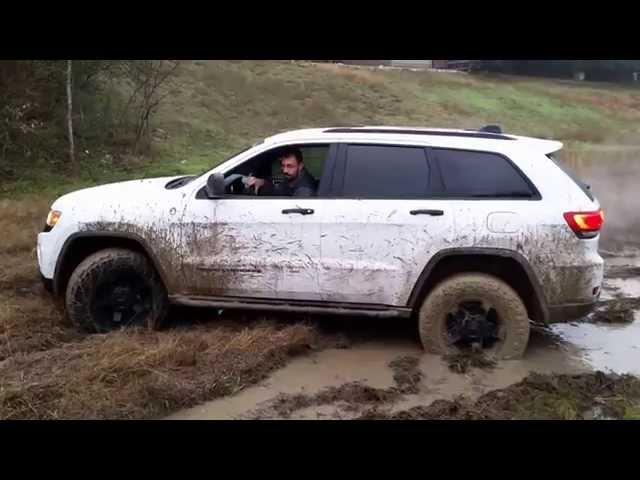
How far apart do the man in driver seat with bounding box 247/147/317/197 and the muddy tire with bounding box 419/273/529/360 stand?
1354 millimetres

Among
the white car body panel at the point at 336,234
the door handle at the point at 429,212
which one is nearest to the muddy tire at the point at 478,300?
the white car body panel at the point at 336,234

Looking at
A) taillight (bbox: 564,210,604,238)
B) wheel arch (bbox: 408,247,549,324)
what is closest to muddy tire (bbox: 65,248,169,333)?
wheel arch (bbox: 408,247,549,324)

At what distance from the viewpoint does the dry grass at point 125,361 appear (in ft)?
14.7

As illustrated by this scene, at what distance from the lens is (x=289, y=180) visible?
5.88 m

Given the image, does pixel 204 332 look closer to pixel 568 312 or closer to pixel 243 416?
pixel 243 416

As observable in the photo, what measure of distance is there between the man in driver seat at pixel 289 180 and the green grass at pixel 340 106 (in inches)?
364

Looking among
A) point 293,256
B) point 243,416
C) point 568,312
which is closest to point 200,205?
point 293,256

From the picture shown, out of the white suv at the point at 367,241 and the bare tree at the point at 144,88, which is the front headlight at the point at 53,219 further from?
the bare tree at the point at 144,88

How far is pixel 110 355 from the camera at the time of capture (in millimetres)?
5078

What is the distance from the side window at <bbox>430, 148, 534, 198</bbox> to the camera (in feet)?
17.8

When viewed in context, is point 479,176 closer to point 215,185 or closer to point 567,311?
point 567,311

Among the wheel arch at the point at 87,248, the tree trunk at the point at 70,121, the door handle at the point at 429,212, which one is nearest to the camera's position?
the door handle at the point at 429,212

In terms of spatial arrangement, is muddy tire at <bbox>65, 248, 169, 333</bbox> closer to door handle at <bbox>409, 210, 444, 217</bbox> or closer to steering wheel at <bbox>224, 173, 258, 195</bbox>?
steering wheel at <bbox>224, 173, 258, 195</bbox>

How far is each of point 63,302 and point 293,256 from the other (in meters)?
2.16
